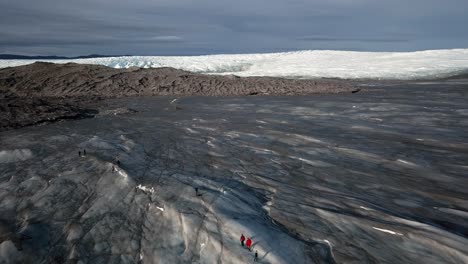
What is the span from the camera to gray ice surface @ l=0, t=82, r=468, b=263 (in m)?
2.49

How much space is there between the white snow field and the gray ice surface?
17.2 m

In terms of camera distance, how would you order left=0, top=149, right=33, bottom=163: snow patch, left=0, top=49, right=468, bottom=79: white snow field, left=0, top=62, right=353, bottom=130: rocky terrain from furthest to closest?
left=0, top=49, right=468, bottom=79: white snow field < left=0, top=62, right=353, bottom=130: rocky terrain < left=0, top=149, right=33, bottom=163: snow patch

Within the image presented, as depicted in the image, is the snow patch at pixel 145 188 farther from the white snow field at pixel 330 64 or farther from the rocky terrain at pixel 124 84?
the white snow field at pixel 330 64

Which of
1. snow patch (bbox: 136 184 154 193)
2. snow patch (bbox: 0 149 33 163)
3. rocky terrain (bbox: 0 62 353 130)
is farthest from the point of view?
rocky terrain (bbox: 0 62 353 130)

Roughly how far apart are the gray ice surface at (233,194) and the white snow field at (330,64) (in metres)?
17.2

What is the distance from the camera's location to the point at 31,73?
503 inches

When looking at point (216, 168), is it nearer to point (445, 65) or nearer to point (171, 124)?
point (171, 124)

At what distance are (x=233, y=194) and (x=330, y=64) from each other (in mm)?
27882

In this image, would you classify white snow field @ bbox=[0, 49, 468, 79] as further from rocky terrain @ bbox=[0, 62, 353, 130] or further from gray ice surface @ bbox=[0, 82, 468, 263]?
gray ice surface @ bbox=[0, 82, 468, 263]

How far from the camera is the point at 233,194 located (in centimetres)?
318

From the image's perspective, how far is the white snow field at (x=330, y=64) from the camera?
22484 millimetres

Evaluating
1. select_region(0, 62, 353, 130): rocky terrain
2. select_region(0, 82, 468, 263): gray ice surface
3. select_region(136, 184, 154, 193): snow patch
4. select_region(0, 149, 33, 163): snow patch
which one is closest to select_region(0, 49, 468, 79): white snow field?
select_region(0, 62, 353, 130): rocky terrain

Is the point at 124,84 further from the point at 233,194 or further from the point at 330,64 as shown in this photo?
the point at 330,64

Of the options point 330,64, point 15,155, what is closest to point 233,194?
point 15,155
